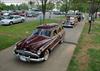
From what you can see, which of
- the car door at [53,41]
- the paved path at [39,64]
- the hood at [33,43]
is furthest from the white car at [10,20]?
the hood at [33,43]

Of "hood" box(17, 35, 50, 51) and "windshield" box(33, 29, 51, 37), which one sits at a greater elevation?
"windshield" box(33, 29, 51, 37)

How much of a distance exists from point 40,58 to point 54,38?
7.89 feet

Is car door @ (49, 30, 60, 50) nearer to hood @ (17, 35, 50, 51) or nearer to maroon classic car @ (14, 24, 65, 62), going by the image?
maroon classic car @ (14, 24, 65, 62)

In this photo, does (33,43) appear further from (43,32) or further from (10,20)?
(10,20)

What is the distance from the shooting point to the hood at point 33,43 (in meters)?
8.44

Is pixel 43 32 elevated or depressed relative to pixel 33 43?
elevated

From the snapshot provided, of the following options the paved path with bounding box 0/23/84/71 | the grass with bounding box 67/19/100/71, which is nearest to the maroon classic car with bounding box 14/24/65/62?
the paved path with bounding box 0/23/84/71

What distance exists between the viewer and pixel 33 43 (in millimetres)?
8812

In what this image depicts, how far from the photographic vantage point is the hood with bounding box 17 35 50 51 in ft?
27.7

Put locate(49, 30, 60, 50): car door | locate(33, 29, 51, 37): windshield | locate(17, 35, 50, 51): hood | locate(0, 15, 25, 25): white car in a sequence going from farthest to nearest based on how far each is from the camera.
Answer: locate(0, 15, 25, 25): white car < locate(33, 29, 51, 37): windshield < locate(49, 30, 60, 50): car door < locate(17, 35, 50, 51): hood

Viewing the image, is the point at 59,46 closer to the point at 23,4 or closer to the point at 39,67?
the point at 39,67

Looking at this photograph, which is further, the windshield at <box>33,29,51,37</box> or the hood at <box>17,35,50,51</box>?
the windshield at <box>33,29,51,37</box>

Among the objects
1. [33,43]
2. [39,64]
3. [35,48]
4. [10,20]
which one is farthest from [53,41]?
[10,20]

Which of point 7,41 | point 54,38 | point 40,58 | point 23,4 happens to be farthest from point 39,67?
point 23,4
